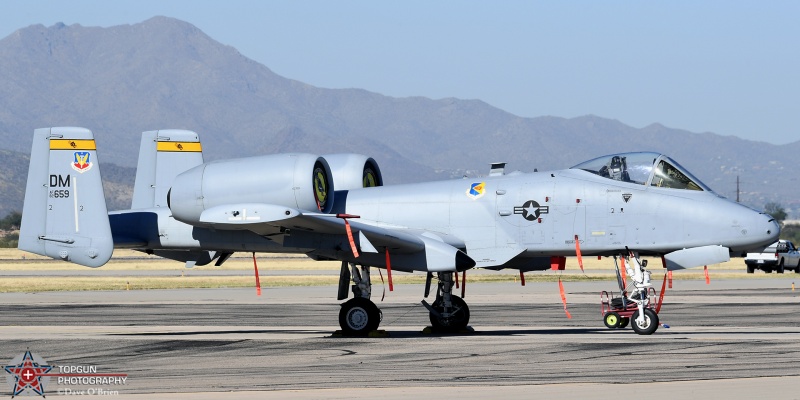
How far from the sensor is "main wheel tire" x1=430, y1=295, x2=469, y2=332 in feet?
78.9

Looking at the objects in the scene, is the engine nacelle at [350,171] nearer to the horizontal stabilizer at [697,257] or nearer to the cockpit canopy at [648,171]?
the cockpit canopy at [648,171]

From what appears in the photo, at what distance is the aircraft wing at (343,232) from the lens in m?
20.7

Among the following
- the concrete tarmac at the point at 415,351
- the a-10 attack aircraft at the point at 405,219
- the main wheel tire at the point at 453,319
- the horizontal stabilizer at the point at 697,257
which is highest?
the a-10 attack aircraft at the point at 405,219

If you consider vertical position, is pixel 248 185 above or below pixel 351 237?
above

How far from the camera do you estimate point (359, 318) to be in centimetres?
2273

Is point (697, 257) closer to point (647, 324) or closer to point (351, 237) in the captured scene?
point (647, 324)

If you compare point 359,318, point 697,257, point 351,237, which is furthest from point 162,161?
point 697,257

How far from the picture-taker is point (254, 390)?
14.7 meters

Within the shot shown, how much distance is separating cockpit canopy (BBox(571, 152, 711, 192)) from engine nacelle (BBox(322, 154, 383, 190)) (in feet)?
16.1

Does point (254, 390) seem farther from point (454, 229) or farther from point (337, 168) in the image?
point (337, 168)

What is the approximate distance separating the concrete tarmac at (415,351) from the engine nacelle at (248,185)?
2.48 metres

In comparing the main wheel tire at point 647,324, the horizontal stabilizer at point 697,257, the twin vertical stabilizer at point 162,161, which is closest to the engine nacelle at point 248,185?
the twin vertical stabilizer at point 162,161

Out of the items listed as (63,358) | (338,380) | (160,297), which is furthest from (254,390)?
(160,297)

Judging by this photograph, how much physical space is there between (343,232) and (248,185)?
192cm
